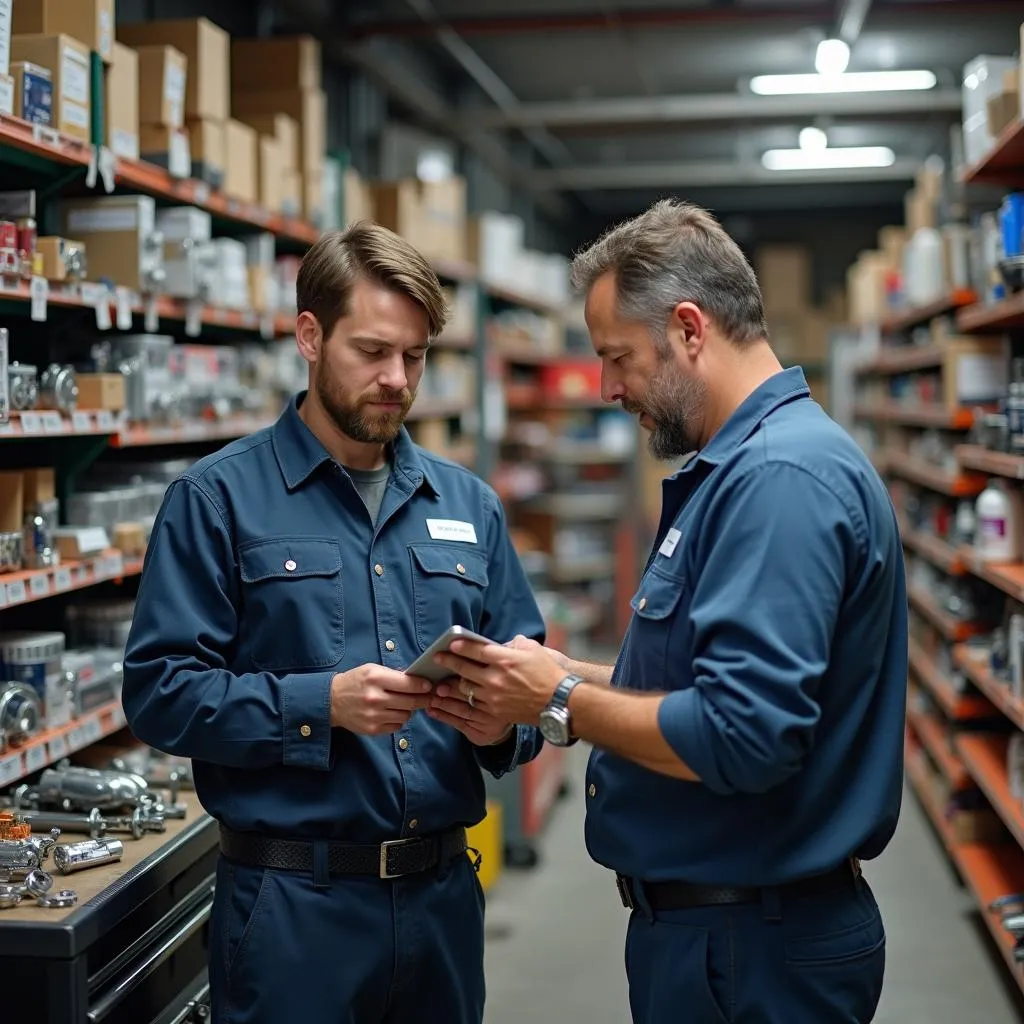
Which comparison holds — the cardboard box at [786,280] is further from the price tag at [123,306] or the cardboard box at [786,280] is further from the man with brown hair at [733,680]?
the man with brown hair at [733,680]

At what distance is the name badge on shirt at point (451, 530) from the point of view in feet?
8.52

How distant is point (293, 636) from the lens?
2.38 meters

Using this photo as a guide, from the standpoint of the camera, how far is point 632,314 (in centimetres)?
212

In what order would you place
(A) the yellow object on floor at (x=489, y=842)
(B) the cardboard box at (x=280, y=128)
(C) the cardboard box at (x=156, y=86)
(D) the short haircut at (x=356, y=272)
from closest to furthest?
(D) the short haircut at (x=356, y=272) → (C) the cardboard box at (x=156, y=86) → (B) the cardboard box at (x=280, y=128) → (A) the yellow object on floor at (x=489, y=842)

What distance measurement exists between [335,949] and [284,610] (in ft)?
1.94

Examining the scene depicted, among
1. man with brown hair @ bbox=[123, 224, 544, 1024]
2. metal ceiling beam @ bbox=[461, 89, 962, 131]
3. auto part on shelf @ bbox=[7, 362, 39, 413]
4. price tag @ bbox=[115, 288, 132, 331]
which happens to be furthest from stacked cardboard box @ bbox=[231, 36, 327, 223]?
metal ceiling beam @ bbox=[461, 89, 962, 131]

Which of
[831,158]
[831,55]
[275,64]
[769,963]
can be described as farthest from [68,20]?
[831,158]

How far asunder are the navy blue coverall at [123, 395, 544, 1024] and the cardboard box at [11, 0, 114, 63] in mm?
1380

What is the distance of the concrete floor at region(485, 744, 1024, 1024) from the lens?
4578 mm

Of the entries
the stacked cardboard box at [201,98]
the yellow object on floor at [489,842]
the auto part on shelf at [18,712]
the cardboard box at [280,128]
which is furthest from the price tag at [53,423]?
the yellow object on floor at [489,842]

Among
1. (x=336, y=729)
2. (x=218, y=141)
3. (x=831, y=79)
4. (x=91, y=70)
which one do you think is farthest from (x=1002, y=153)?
(x=831, y=79)

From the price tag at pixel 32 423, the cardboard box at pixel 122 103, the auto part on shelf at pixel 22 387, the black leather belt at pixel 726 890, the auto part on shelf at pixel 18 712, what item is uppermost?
the cardboard box at pixel 122 103

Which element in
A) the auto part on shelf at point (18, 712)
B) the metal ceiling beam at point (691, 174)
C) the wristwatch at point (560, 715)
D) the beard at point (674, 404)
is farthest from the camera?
the metal ceiling beam at point (691, 174)

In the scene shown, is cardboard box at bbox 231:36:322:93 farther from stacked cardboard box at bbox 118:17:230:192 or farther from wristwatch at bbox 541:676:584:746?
wristwatch at bbox 541:676:584:746
